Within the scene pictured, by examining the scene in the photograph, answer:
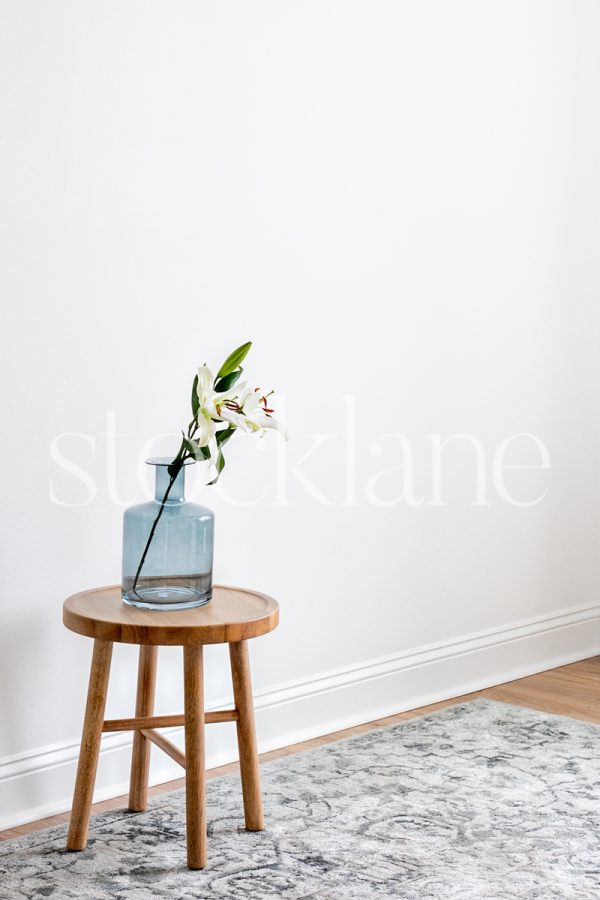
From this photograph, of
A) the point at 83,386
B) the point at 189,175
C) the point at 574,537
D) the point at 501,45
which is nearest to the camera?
the point at 83,386

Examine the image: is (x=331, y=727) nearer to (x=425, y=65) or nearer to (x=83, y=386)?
(x=83, y=386)

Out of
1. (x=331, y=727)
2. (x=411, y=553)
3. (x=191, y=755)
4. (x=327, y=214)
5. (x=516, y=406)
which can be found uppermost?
(x=327, y=214)

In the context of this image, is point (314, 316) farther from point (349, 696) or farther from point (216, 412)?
point (349, 696)

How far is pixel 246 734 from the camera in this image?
2.16 metres

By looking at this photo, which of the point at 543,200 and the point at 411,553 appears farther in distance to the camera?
the point at 543,200

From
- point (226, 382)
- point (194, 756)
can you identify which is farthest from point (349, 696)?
point (226, 382)

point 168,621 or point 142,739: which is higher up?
point 168,621

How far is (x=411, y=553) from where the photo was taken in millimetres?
3146

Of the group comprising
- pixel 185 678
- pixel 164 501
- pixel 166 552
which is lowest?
pixel 185 678

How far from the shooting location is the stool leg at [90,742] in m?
2.08

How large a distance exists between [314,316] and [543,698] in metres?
1.35

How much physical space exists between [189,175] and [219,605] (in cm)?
101

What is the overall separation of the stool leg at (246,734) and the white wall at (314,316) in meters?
0.40

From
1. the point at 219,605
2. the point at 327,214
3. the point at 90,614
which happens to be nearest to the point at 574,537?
the point at 327,214
